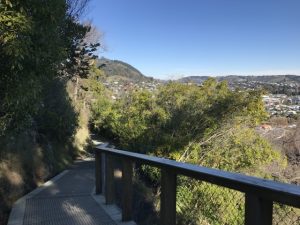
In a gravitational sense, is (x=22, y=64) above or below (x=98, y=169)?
above

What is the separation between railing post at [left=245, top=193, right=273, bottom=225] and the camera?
2309 mm

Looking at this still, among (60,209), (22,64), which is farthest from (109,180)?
(22,64)

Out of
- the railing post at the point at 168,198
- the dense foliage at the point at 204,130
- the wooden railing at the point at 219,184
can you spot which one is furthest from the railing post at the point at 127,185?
the dense foliage at the point at 204,130

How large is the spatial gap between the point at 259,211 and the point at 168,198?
1.45m

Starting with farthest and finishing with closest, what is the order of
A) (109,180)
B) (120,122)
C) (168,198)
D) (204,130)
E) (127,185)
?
(120,122) → (204,130) → (109,180) → (127,185) → (168,198)

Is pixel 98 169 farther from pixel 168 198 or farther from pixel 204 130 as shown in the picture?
pixel 204 130

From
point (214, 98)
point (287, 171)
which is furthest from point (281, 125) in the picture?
point (214, 98)

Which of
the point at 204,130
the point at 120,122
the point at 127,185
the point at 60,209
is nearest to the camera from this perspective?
the point at 127,185

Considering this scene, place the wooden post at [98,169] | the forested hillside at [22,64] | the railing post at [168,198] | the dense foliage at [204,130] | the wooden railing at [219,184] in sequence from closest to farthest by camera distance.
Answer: the wooden railing at [219,184]
the railing post at [168,198]
the forested hillside at [22,64]
the wooden post at [98,169]
the dense foliage at [204,130]

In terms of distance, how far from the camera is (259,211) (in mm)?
2336

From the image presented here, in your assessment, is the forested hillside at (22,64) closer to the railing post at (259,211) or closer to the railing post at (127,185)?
the railing post at (127,185)

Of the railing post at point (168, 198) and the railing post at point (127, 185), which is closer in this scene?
the railing post at point (168, 198)

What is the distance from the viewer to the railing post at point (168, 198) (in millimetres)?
3662

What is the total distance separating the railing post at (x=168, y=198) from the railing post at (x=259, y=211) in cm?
130
